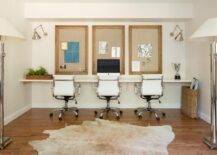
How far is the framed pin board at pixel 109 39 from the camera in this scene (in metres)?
6.20

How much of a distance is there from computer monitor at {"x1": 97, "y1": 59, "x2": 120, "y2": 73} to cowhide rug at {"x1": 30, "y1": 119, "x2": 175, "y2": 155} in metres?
1.63

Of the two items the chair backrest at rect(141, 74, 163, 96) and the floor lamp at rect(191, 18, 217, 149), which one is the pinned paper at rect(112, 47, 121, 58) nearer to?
the chair backrest at rect(141, 74, 163, 96)

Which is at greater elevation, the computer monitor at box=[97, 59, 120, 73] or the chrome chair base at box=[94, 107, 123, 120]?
the computer monitor at box=[97, 59, 120, 73]

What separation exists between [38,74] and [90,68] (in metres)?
1.27

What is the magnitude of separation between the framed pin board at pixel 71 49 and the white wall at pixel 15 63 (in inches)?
28.9

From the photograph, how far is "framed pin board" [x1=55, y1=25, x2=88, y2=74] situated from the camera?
6211mm

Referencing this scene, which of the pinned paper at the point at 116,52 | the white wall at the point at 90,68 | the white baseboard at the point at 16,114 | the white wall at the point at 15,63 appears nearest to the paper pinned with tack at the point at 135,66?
the white wall at the point at 90,68

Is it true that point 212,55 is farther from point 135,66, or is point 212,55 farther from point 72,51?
point 72,51

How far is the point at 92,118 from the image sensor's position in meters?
5.18

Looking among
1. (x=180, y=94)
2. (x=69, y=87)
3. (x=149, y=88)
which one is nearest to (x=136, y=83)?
(x=149, y=88)

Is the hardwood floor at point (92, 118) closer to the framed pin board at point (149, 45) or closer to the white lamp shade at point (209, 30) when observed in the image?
the framed pin board at point (149, 45)

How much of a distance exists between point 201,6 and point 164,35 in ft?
4.13

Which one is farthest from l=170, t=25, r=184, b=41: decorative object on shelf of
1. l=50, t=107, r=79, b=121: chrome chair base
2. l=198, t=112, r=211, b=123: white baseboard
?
l=50, t=107, r=79, b=121: chrome chair base

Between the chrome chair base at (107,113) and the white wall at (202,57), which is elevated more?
the white wall at (202,57)
